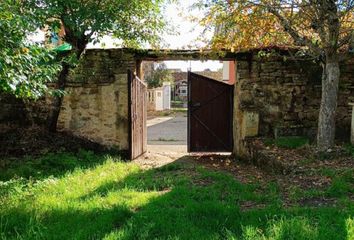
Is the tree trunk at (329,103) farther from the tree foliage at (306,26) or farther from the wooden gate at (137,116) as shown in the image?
the wooden gate at (137,116)

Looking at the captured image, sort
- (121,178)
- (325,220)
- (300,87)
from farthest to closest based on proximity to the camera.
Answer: (300,87)
(121,178)
(325,220)

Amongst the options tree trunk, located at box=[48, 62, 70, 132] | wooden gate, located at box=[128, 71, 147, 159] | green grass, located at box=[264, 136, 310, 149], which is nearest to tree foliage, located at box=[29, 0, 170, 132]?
tree trunk, located at box=[48, 62, 70, 132]

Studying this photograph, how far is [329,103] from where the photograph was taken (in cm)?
657

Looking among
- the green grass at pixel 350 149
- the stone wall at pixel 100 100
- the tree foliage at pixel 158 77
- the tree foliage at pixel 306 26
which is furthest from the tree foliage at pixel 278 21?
the tree foliage at pixel 158 77

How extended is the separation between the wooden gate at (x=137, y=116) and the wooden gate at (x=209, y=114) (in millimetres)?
1233

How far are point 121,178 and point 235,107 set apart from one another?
12.9 ft

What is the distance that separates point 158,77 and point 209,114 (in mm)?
23988

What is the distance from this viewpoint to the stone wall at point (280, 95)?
8242mm

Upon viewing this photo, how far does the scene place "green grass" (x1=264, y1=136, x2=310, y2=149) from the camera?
7.41m

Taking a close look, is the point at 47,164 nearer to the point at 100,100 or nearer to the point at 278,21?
the point at 100,100

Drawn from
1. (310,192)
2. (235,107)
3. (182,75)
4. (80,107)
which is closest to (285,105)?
(235,107)

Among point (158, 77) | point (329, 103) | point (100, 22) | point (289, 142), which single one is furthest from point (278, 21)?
point (158, 77)

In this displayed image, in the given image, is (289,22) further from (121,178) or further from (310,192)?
(121,178)

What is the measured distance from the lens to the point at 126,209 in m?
4.12
